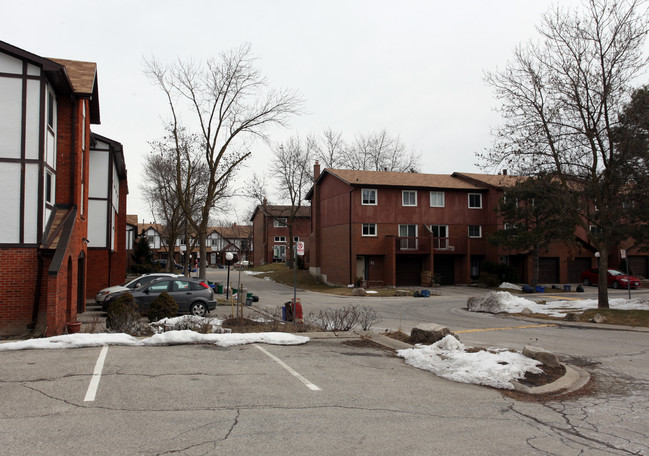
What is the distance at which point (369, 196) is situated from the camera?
4141 cm

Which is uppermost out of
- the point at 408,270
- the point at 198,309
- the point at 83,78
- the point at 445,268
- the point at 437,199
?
the point at 83,78

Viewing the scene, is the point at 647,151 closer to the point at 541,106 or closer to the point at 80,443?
the point at 541,106

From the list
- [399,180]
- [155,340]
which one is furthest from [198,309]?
[399,180]

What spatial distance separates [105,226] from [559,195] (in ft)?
68.1

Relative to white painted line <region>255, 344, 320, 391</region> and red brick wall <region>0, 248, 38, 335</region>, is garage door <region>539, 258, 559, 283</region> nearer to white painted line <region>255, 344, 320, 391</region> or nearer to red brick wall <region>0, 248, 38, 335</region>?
white painted line <region>255, 344, 320, 391</region>

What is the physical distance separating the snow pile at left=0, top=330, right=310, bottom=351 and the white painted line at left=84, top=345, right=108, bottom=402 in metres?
0.69

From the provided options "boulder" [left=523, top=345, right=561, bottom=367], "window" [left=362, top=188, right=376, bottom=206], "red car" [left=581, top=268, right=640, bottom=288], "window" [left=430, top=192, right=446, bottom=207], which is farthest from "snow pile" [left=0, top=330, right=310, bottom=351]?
"red car" [left=581, top=268, right=640, bottom=288]

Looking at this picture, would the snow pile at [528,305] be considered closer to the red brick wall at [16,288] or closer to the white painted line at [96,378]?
the white painted line at [96,378]

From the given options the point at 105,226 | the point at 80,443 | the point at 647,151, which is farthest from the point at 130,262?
the point at 80,443

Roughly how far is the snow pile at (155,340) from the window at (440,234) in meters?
32.2

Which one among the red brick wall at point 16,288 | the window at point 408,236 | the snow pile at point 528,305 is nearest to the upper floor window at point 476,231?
the window at point 408,236

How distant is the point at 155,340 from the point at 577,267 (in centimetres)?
4429

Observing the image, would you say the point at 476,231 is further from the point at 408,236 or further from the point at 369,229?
the point at 369,229

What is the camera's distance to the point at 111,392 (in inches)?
271
